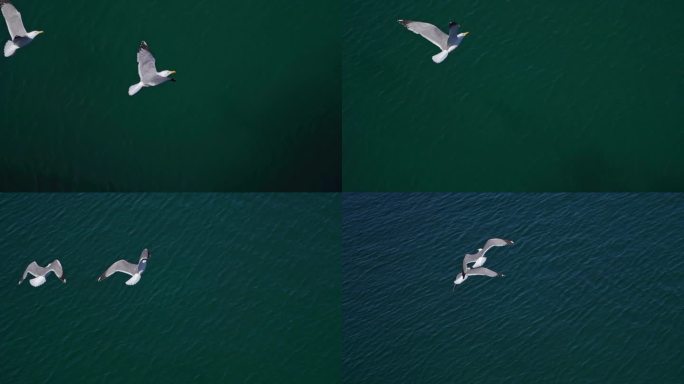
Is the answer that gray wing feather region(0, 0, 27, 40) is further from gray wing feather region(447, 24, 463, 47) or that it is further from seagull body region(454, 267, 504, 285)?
seagull body region(454, 267, 504, 285)

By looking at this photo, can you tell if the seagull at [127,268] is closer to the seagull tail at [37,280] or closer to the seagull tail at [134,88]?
the seagull tail at [37,280]

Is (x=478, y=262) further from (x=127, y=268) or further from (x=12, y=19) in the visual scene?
(x=12, y=19)

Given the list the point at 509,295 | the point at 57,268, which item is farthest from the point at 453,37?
the point at 57,268

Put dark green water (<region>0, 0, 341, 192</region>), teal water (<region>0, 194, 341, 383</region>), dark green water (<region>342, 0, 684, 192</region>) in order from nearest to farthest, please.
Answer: teal water (<region>0, 194, 341, 383</region>)
dark green water (<region>0, 0, 341, 192</region>)
dark green water (<region>342, 0, 684, 192</region>)

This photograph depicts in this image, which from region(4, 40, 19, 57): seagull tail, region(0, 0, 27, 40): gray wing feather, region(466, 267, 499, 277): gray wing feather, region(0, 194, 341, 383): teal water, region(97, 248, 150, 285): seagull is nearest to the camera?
region(0, 0, 27, 40): gray wing feather

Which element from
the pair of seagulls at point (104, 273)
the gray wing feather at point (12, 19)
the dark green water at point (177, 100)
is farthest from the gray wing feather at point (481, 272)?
the gray wing feather at point (12, 19)

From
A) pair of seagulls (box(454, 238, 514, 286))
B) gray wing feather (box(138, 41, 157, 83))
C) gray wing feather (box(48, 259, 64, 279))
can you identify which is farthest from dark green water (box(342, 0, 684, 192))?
gray wing feather (box(48, 259, 64, 279))
